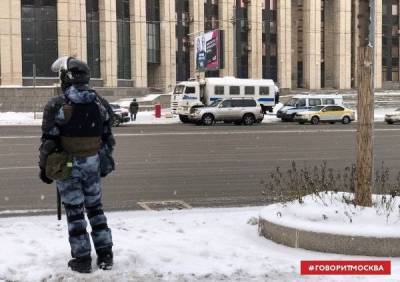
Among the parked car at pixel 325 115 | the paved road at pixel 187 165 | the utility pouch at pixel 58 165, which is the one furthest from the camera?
the parked car at pixel 325 115

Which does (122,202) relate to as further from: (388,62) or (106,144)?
(388,62)

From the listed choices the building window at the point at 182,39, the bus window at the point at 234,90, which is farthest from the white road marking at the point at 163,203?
the building window at the point at 182,39

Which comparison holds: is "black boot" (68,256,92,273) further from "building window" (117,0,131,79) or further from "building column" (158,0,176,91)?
"building column" (158,0,176,91)

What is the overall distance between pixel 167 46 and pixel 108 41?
6.96 meters

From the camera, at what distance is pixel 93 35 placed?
58500 mm

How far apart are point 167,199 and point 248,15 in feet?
197

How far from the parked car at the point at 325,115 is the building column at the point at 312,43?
33327 millimetres

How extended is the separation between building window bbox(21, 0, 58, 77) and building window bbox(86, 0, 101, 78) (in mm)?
3281

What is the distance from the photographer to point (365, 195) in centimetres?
632

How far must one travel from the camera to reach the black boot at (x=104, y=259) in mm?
5238

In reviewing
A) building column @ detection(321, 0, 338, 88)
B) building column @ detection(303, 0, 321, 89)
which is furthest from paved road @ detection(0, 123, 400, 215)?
building column @ detection(321, 0, 338, 88)

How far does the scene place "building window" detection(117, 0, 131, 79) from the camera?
60594mm

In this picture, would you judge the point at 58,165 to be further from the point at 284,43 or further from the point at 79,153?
the point at 284,43

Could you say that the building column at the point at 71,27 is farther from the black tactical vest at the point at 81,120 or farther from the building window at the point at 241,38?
the black tactical vest at the point at 81,120
